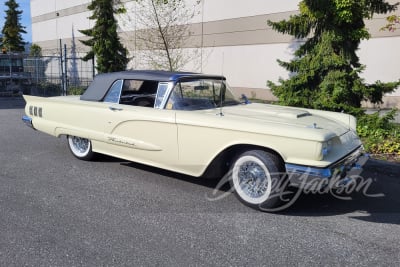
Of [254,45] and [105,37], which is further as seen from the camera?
[105,37]

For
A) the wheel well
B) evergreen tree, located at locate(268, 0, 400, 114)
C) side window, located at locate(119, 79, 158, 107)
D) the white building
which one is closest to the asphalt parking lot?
the wheel well

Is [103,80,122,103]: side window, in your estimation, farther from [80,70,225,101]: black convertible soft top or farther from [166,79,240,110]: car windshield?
[166,79,240,110]: car windshield

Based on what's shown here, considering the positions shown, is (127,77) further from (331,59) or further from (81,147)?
(331,59)

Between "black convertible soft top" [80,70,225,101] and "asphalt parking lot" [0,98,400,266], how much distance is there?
116cm

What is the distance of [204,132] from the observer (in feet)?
13.9

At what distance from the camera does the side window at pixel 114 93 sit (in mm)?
5336

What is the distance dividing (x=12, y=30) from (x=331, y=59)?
117 ft

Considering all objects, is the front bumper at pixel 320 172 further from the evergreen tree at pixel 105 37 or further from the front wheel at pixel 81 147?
the evergreen tree at pixel 105 37

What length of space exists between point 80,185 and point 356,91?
18.4 feet

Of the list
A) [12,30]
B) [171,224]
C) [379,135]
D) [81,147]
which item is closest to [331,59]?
[379,135]

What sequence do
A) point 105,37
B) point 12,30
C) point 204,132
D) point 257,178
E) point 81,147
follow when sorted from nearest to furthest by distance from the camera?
point 257,178, point 204,132, point 81,147, point 105,37, point 12,30

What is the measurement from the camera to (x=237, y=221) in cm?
373

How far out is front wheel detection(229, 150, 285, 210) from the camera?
3.86m

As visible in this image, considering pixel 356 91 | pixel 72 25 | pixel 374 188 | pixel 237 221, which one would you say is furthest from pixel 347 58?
pixel 72 25
